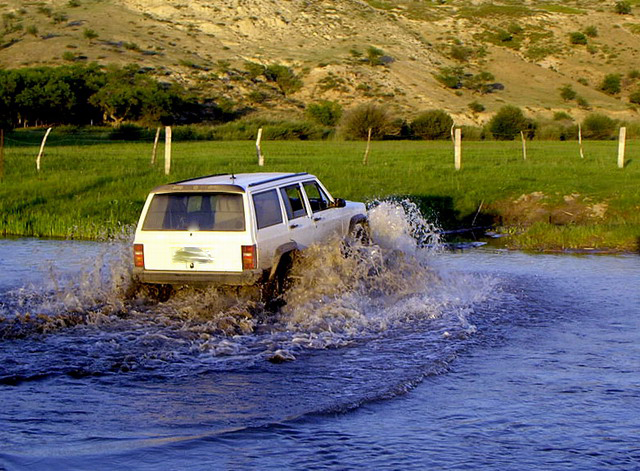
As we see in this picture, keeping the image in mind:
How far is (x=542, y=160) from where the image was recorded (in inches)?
1582

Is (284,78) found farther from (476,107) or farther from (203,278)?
(203,278)

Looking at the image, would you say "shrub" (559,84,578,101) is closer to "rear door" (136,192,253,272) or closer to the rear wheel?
the rear wheel

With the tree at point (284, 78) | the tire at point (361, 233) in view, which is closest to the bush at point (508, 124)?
the tree at point (284, 78)

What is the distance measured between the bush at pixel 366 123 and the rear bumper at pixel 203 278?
52151 millimetres

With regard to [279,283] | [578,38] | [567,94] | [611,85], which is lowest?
[279,283]

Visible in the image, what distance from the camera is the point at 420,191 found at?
27281mm

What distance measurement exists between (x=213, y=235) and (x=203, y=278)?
541 mm

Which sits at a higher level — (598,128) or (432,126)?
(432,126)

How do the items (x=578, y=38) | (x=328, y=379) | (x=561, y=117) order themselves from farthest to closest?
(x=578, y=38) < (x=561, y=117) < (x=328, y=379)

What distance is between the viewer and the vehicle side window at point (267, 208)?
39.5ft

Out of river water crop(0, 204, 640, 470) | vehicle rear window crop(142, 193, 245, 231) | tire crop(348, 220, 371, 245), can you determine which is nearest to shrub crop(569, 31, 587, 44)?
river water crop(0, 204, 640, 470)

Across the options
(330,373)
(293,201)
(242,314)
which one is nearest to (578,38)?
(293,201)

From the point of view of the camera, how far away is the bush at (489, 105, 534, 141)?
6962 centimetres

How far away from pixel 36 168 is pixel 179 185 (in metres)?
21.0
